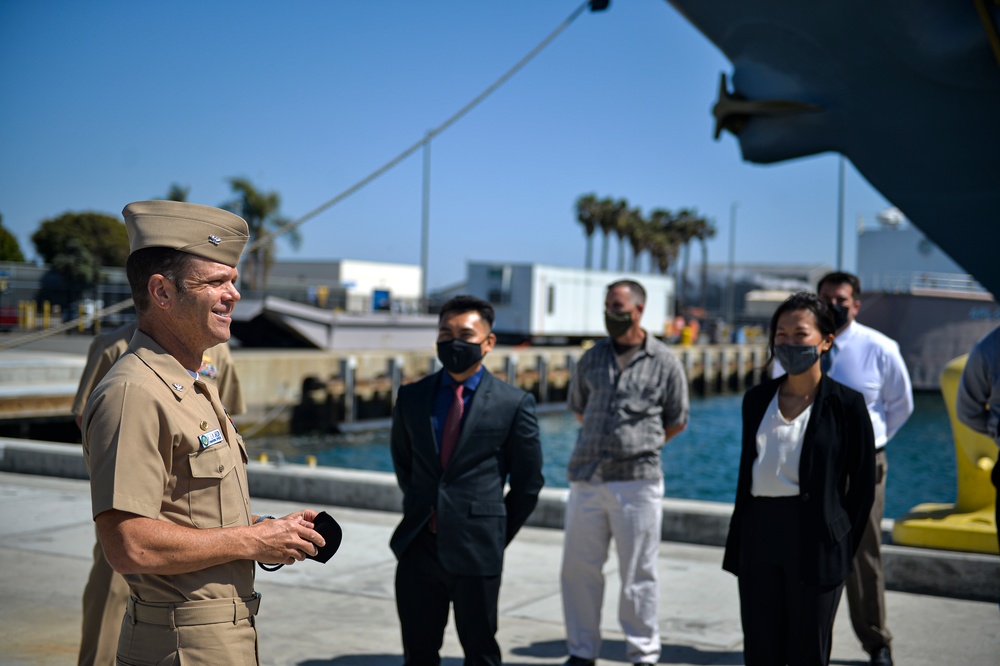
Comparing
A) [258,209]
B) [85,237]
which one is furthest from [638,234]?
[85,237]

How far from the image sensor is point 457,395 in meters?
3.97

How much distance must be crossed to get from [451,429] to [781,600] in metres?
1.37

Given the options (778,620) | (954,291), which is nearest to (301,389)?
(778,620)

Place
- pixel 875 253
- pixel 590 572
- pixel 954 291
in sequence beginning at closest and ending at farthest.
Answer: pixel 590 572 → pixel 954 291 → pixel 875 253

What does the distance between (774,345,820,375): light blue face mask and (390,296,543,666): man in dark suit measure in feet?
3.30

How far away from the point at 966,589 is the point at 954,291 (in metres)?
35.0

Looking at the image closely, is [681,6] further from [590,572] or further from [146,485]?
[146,485]

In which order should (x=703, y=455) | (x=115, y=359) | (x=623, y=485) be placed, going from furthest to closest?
(x=703, y=455), (x=623, y=485), (x=115, y=359)

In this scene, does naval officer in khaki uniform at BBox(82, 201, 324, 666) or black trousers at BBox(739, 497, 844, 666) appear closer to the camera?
naval officer in khaki uniform at BBox(82, 201, 324, 666)

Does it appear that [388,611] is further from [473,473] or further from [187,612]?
[187,612]

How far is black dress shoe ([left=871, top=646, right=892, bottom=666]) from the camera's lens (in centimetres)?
448

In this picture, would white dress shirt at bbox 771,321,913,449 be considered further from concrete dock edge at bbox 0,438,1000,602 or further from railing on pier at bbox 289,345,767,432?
railing on pier at bbox 289,345,767,432

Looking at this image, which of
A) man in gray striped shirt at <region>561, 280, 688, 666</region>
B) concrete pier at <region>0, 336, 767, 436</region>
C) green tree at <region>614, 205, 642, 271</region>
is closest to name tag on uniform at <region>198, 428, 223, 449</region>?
man in gray striped shirt at <region>561, 280, 688, 666</region>

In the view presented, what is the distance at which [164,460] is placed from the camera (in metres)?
2.06
